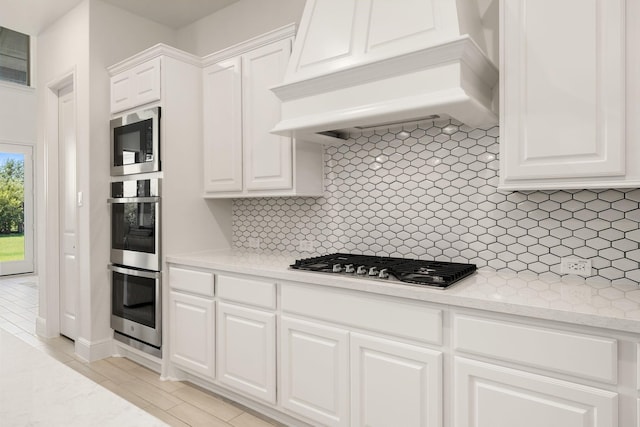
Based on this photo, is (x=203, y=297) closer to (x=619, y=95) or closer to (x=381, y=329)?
(x=381, y=329)

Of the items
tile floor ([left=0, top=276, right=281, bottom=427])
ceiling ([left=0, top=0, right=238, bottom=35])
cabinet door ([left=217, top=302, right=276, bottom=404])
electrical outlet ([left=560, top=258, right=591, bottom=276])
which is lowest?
tile floor ([left=0, top=276, right=281, bottom=427])

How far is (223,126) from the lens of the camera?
9.90ft

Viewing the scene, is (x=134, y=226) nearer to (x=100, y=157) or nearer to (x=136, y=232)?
(x=136, y=232)

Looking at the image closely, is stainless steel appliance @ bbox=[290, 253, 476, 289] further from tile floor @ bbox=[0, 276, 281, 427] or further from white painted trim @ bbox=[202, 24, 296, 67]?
white painted trim @ bbox=[202, 24, 296, 67]

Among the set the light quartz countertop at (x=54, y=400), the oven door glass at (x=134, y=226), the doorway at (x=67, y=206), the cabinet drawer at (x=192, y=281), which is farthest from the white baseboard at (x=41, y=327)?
the light quartz countertop at (x=54, y=400)

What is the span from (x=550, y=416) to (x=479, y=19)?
6.37 ft

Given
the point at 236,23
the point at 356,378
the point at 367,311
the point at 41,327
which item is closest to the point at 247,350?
the point at 356,378

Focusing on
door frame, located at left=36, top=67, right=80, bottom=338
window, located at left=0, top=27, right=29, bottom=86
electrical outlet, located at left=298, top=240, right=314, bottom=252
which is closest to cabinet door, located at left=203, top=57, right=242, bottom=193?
electrical outlet, located at left=298, top=240, right=314, bottom=252

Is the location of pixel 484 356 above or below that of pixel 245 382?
above

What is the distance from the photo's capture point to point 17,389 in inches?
26.5

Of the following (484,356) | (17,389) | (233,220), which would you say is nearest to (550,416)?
(484,356)

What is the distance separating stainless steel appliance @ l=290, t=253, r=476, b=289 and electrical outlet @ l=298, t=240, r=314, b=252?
1.44 feet

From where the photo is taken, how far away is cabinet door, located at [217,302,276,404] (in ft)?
7.54

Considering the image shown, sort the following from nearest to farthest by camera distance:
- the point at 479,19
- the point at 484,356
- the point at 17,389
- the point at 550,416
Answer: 1. the point at 17,389
2. the point at 550,416
3. the point at 484,356
4. the point at 479,19
